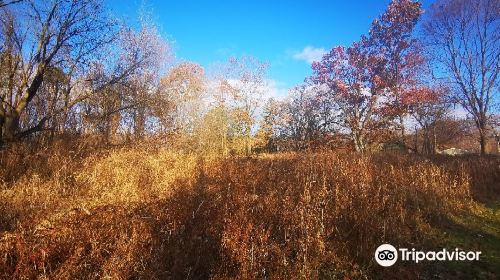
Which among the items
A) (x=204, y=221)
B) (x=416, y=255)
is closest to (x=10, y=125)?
(x=204, y=221)

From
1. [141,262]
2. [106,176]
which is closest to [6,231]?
[141,262]

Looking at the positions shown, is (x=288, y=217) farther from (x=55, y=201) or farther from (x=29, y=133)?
(x=29, y=133)

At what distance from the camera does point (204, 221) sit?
5078 millimetres

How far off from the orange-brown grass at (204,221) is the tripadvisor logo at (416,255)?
15 centimetres

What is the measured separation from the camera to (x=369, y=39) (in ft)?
61.8

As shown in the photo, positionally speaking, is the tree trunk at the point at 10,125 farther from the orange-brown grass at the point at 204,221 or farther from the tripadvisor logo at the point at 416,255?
the tripadvisor logo at the point at 416,255

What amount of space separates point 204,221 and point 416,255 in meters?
3.12

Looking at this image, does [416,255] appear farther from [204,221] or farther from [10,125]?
[10,125]

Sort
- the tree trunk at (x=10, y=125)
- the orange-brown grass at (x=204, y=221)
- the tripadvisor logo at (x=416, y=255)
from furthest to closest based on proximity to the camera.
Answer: the tree trunk at (x=10, y=125)
the tripadvisor logo at (x=416, y=255)
the orange-brown grass at (x=204, y=221)

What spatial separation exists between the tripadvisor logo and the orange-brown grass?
0.15 m

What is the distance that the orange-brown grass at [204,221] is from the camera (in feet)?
12.9

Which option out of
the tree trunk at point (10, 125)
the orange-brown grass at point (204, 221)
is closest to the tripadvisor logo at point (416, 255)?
the orange-brown grass at point (204, 221)

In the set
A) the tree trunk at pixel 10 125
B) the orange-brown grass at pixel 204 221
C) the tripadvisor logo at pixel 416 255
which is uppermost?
the tree trunk at pixel 10 125

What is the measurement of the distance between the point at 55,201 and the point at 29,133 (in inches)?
236
